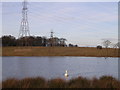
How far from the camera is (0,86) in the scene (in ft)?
22.3

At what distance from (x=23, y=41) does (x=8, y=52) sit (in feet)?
12.7

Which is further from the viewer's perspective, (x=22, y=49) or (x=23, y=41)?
(x=23, y=41)

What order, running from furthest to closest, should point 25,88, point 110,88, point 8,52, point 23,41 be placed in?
point 23,41
point 8,52
point 110,88
point 25,88

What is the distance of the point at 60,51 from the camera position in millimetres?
39312

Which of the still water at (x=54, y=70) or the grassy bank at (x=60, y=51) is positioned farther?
the grassy bank at (x=60, y=51)

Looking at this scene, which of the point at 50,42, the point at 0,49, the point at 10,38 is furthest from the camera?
the point at 50,42

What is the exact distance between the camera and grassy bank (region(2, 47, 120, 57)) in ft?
121

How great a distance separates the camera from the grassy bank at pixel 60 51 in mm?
36781

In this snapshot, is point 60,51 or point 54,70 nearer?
point 54,70

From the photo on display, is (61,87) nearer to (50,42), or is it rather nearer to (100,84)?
(100,84)

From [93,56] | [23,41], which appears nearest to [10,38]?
[23,41]

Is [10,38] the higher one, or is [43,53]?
[10,38]

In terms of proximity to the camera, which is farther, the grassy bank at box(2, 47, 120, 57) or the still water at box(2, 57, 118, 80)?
the grassy bank at box(2, 47, 120, 57)

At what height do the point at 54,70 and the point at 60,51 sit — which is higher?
the point at 60,51
